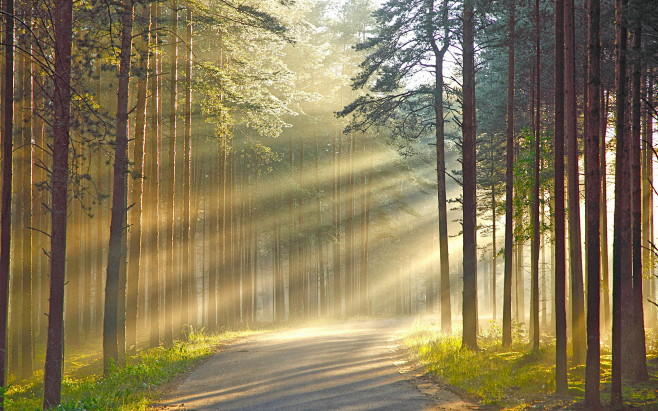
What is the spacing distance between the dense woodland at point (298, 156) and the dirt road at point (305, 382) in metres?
2.51

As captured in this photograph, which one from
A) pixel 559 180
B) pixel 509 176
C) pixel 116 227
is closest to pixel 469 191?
pixel 509 176

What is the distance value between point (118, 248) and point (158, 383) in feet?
12.8

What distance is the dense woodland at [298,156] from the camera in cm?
1051

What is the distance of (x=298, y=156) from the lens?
35938 millimetres

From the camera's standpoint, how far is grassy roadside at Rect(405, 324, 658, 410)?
10.5 meters

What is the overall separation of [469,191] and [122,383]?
10242mm

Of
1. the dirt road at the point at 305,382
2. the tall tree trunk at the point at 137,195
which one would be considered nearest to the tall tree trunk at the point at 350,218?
the dirt road at the point at 305,382

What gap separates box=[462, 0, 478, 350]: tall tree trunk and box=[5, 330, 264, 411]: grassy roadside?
7745 mm

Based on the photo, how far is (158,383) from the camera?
40.4 feet

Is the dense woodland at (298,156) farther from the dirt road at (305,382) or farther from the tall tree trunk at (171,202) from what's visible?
the dirt road at (305,382)

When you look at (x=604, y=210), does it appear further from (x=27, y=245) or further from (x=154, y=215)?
(x=27, y=245)

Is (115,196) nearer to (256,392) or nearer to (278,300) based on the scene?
(256,392)

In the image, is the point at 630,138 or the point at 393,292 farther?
Answer: the point at 393,292

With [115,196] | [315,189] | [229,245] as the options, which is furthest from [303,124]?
[115,196]
